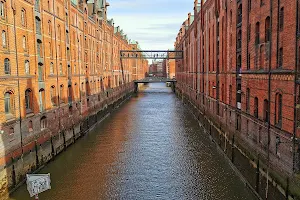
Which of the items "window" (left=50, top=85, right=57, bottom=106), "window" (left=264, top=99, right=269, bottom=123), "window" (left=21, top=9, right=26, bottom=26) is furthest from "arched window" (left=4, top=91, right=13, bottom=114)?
"window" (left=264, top=99, right=269, bottom=123)

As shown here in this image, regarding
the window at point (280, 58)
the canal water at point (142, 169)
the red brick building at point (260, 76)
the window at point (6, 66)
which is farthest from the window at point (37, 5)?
the window at point (280, 58)

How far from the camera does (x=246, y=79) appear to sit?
73.6ft

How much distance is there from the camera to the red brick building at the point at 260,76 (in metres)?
14.4

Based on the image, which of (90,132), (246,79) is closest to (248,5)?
(246,79)

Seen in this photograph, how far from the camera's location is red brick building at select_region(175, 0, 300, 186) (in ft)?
47.4

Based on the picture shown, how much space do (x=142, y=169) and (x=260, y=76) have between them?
10.8 metres

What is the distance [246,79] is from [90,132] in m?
20.0

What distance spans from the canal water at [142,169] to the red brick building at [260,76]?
3052 millimetres

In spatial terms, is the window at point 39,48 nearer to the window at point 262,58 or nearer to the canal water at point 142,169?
the canal water at point 142,169

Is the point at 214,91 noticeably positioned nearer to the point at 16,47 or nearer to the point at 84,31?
the point at 84,31

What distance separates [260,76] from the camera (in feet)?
62.8

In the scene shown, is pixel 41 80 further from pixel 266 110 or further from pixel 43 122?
pixel 266 110

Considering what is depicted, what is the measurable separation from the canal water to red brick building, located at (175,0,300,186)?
305 cm

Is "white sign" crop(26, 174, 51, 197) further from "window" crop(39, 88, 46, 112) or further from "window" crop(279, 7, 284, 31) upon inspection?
"window" crop(39, 88, 46, 112)
